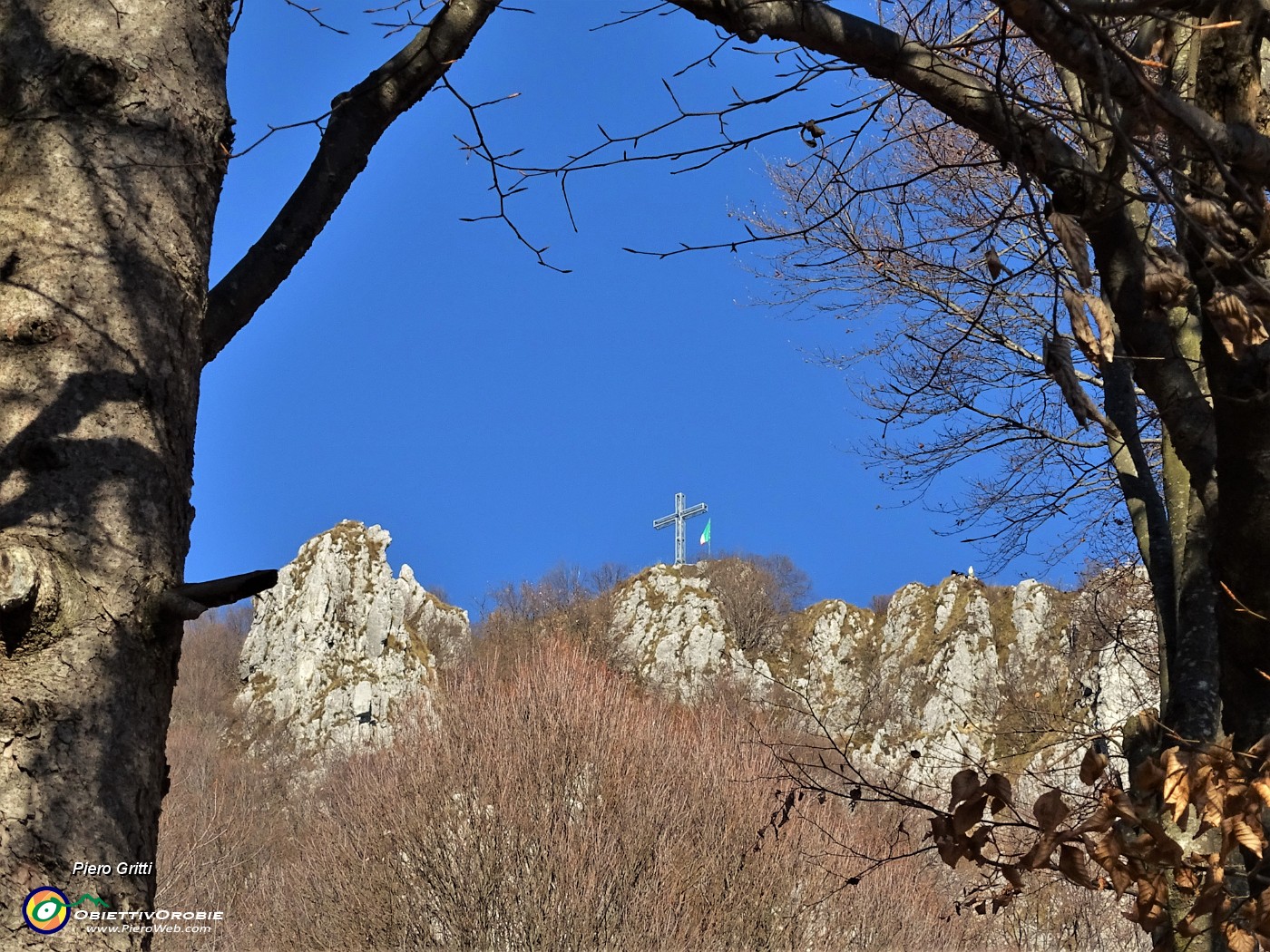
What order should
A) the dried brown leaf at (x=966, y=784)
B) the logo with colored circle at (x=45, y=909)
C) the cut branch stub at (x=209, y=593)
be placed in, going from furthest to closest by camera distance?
1. the dried brown leaf at (x=966, y=784)
2. the cut branch stub at (x=209, y=593)
3. the logo with colored circle at (x=45, y=909)

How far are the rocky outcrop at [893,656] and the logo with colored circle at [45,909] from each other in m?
20.2

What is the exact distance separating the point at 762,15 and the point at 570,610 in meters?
30.1

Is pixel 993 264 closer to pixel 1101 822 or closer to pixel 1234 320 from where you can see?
pixel 1234 320

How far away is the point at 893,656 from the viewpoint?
27438 mm

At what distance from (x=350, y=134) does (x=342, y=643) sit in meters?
28.8

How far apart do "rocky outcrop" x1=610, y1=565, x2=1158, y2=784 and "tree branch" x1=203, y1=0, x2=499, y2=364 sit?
19.6 metres

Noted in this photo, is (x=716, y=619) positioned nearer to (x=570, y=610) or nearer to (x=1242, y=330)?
(x=570, y=610)

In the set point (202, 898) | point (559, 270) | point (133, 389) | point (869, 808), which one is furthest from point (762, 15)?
point (202, 898)

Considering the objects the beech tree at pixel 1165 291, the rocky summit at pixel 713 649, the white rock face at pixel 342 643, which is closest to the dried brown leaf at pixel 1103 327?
the beech tree at pixel 1165 291

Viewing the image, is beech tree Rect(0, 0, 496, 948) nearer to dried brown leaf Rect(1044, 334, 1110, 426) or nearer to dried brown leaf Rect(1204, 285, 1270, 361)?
dried brown leaf Rect(1044, 334, 1110, 426)

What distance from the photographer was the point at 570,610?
31.5 m

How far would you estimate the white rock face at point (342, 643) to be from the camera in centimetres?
2716

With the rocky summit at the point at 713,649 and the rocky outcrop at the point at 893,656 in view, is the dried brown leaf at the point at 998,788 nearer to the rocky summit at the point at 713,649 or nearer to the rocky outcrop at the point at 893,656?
the rocky outcrop at the point at 893,656

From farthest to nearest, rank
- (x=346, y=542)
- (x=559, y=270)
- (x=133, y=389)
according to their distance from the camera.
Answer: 1. (x=346, y=542)
2. (x=559, y=270)
3. (x=133, y=389)
